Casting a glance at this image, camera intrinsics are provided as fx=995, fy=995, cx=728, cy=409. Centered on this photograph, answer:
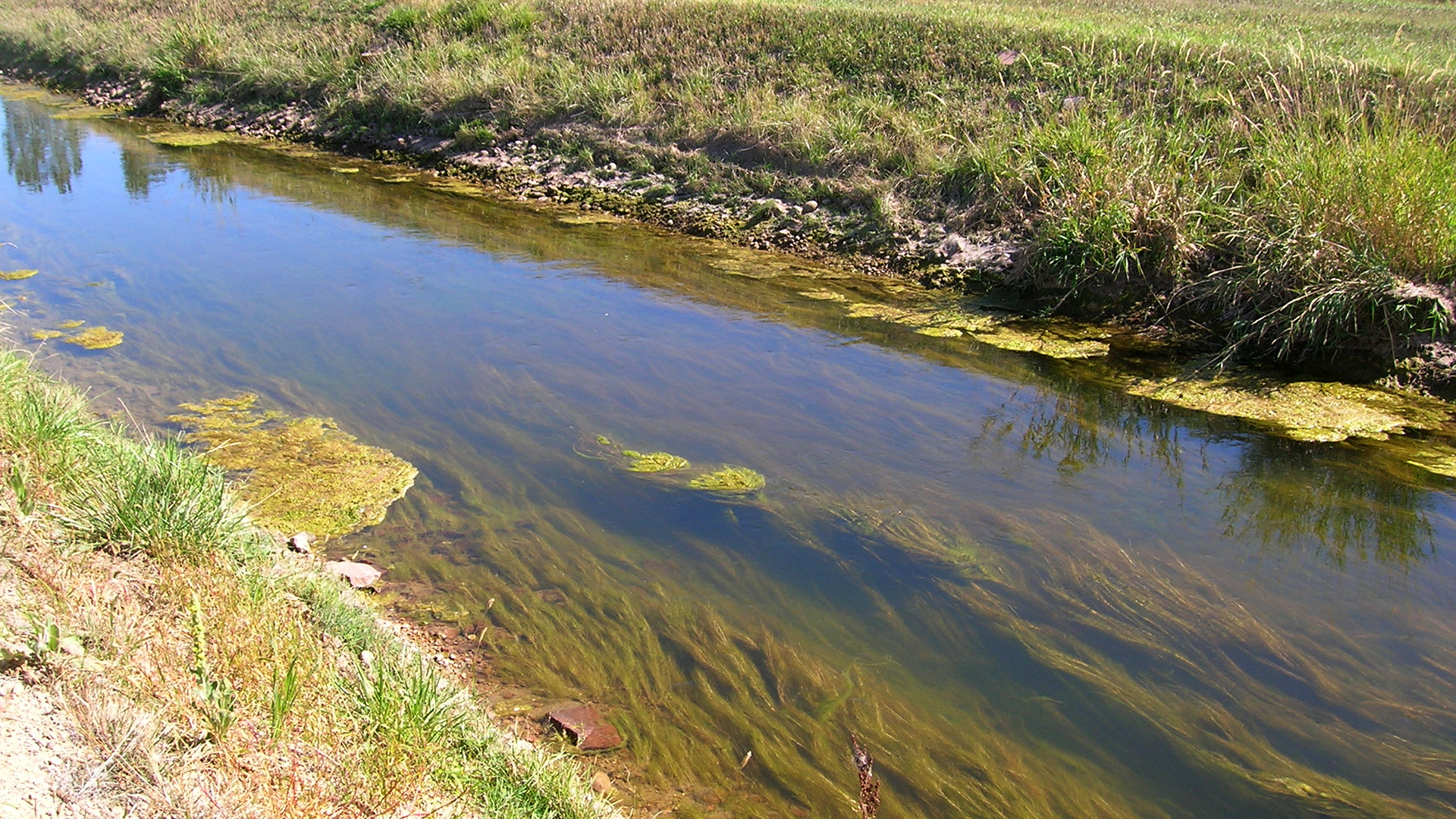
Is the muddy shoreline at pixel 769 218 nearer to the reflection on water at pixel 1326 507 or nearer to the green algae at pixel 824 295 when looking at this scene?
the green algae at pixel 824 295

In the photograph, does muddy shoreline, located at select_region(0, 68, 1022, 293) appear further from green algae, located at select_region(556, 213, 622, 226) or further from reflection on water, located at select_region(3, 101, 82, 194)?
reflection on water, located at select_region(3, 101, 82, 194)

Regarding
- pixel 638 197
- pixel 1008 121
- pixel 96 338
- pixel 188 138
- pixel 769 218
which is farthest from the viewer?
pixel 188 138

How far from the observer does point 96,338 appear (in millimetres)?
7566

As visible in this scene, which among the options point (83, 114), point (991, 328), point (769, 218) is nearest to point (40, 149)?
point (83, 114)

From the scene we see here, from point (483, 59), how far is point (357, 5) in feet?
16.7

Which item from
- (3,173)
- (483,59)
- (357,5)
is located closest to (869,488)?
(483,59)

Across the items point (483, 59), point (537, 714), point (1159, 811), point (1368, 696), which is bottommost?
point (537, 714)

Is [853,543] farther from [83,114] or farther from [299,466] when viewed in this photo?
[83,114]

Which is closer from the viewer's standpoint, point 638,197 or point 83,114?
point 638,197

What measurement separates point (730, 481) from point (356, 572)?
2.03 metres

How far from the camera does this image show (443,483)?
5.61 meters

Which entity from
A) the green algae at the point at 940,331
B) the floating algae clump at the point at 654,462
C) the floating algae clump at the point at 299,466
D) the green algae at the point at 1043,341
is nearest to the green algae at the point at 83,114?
the floating algae clump at the point at 299,466

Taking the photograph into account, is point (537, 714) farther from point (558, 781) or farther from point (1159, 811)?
point (1159, 811)

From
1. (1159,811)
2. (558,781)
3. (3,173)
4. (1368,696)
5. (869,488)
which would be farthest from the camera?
(3,173)
